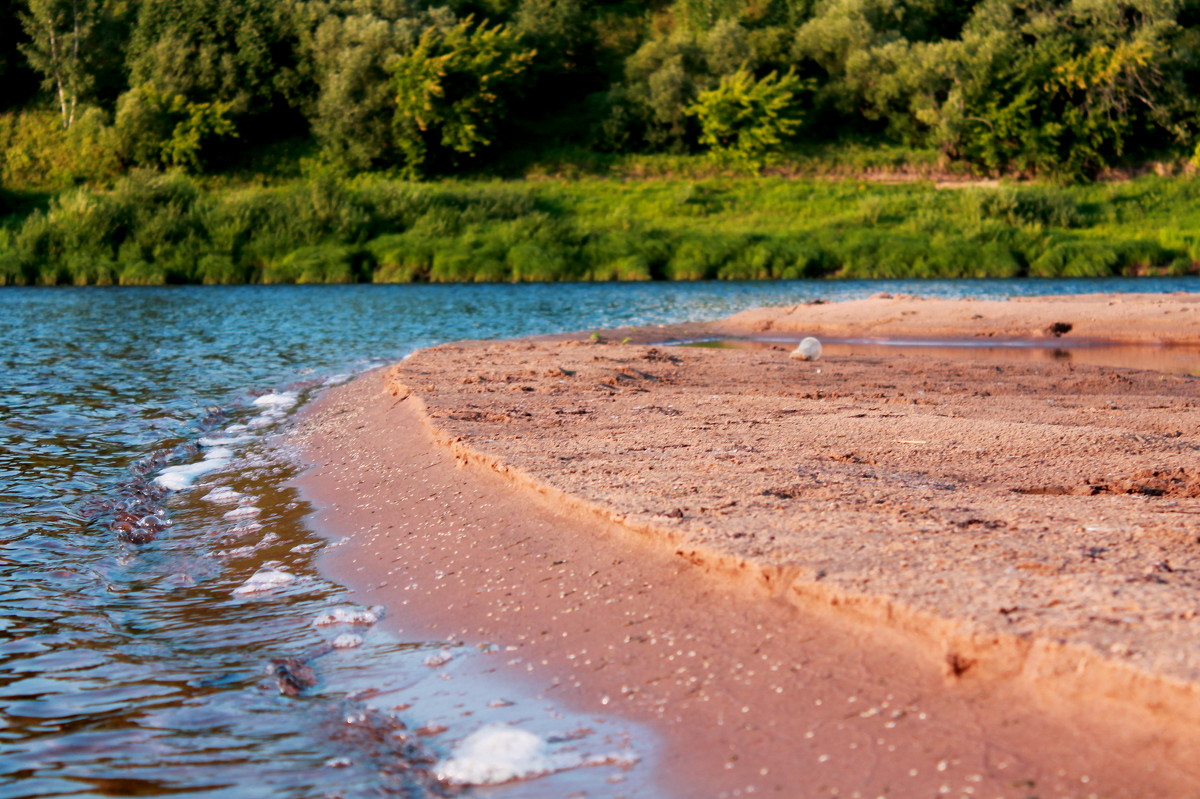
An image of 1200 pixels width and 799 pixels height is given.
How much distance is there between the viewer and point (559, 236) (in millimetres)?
36875

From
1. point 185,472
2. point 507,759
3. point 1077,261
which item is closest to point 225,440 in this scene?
point 185,472

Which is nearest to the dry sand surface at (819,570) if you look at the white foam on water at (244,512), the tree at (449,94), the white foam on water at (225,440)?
the white foam on water at (244,512)

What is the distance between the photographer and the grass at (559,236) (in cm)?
3453

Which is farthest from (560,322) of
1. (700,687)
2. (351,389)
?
(700,687)

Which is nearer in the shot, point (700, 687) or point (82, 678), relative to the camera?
point (700, 687)

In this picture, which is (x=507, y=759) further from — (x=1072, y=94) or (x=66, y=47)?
(x=66, y=47)

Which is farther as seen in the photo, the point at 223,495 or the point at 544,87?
the point at 544,87

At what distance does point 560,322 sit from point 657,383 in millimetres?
10693

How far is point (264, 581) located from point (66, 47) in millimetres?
54189

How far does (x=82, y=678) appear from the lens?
3.98 metres

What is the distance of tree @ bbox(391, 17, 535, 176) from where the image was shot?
46250 millimetres

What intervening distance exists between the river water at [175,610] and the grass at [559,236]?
22.5 m

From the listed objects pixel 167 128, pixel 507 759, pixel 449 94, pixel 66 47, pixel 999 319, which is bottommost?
pixel 999 319

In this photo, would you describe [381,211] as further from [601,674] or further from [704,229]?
[601,674]
